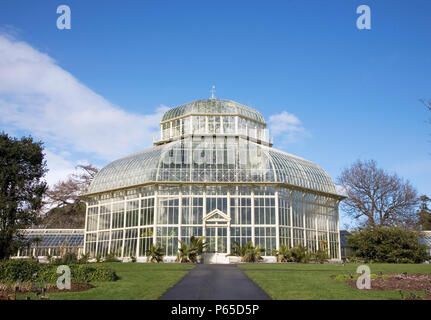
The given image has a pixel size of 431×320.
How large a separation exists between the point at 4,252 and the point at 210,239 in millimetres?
16737

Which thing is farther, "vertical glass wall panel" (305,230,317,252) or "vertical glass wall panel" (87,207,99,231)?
"vertical glass wall panel" (87,207,99,231)

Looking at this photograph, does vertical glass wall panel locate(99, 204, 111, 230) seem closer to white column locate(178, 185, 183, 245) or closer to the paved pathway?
white column locate(178, 185, 183, 245)

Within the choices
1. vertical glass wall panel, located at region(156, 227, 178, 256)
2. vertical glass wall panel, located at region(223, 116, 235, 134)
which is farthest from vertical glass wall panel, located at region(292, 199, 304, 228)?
vertical glass wall panel, located at region(156, 227, 178, 256)

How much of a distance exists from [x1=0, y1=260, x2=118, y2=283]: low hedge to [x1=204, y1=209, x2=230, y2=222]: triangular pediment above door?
1886 cm

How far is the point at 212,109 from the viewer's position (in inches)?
1754

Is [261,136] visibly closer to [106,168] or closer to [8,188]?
[106,168]

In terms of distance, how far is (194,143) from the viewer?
4025 centimetres

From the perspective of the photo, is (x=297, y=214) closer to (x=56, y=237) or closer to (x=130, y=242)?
(x=130, y=242)

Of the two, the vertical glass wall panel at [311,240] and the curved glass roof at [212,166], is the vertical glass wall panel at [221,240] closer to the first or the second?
the curved glass roof at [212,166]

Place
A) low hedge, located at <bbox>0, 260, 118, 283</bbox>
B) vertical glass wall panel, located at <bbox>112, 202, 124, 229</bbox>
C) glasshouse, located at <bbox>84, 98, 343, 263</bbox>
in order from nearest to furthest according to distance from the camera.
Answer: low hedge, located at <bbox>0, 260, 118, 283</bbox> → glasshouse, located at <bbox>84, 98, 343, 263</bbox> → vertical glass wall panel, located at <bbox>112, 202, 124, 229</bbox>

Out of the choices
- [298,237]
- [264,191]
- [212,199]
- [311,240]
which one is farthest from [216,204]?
[311,240]

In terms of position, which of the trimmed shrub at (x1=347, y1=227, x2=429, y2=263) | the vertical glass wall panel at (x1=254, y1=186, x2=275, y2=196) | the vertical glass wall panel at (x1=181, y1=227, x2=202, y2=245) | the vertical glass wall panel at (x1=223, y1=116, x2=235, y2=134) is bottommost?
the trimmed shrub at (x1=347, y1=227, x2=429, y2=263)

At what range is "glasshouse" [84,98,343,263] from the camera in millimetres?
36875
